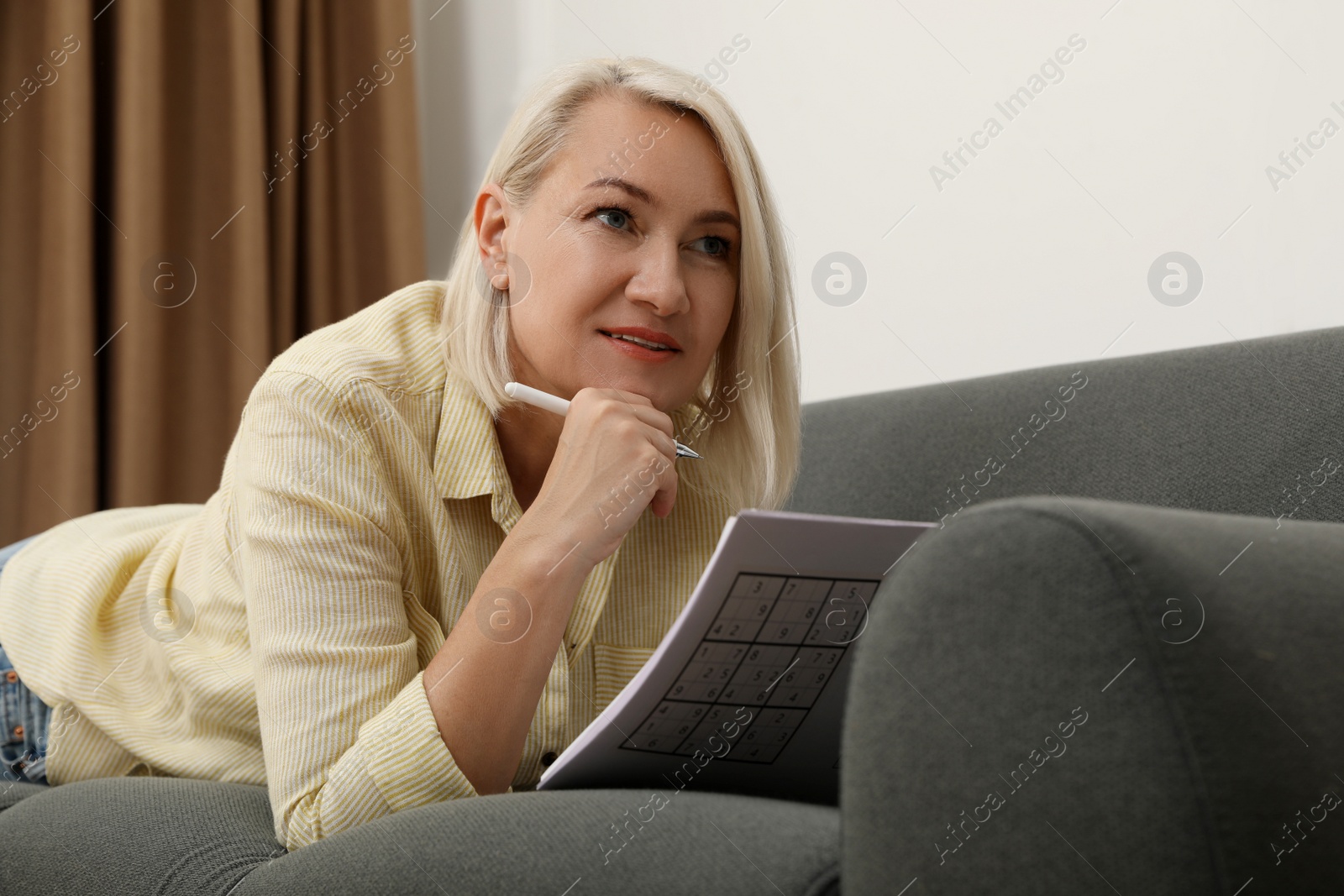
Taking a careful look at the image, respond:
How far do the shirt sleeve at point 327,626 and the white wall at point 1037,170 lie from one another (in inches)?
33.0

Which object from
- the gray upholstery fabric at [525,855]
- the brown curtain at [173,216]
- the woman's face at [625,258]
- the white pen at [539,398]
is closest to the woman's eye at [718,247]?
the woman's face at [625,258]

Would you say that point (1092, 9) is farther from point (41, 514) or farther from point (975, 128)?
point (41, 514)

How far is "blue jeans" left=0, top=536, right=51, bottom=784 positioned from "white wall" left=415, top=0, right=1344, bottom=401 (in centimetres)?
112

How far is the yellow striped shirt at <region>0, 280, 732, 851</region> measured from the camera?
2.66ft

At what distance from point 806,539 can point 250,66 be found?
205 centimetres

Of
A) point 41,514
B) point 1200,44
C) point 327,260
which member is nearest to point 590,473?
point 1200,44

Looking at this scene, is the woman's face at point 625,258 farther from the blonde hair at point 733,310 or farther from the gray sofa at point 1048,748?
the gray sofa at point 1048,748

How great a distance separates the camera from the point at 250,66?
228 cm

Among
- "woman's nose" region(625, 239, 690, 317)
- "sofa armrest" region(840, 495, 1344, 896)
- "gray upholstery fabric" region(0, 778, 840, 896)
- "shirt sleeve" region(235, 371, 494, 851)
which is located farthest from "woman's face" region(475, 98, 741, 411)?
"sofa armrest" region(840, 495, 1344, 896)

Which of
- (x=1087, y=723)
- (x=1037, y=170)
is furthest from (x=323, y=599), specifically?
(x=1037, y=170)

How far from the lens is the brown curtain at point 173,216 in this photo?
81.0 inches

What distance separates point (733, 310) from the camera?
4.03 ft

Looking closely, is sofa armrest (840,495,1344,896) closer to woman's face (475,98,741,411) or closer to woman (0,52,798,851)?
woman (0,52,798,851)

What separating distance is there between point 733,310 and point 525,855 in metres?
0.79
